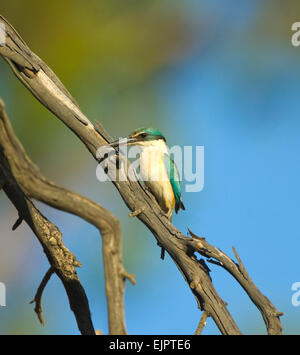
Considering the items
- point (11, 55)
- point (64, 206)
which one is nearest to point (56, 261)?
point (64, 206)

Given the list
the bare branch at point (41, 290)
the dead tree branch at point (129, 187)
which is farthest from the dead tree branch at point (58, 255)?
the dead tree branch at point (129, 187)

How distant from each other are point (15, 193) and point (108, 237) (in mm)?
989

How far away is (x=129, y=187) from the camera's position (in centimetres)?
285

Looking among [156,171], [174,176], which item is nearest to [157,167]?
[156,171]

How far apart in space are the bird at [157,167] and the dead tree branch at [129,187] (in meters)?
1.37

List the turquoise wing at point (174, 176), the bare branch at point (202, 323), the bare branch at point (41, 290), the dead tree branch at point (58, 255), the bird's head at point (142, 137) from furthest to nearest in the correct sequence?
the turquoise wing at point (174, 176) < the bird's head at point (142, 137) < the bare branch at point (41, 290) < the dead tree branch at point (58, 255) < the bare branch at point (202, 323)

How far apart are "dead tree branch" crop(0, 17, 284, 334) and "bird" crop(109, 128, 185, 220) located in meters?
1.37

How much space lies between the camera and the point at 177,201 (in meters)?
4.67

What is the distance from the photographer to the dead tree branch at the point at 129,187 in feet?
8.84

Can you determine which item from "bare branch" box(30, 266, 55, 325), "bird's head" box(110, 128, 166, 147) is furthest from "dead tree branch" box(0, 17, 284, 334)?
"bird's head" box(110, 128, 166, 147)

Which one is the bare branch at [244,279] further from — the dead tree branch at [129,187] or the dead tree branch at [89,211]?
the dead tree branch at [89,211]

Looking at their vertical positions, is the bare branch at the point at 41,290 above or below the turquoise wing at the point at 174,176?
below

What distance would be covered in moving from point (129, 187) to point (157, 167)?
5.37 ft
